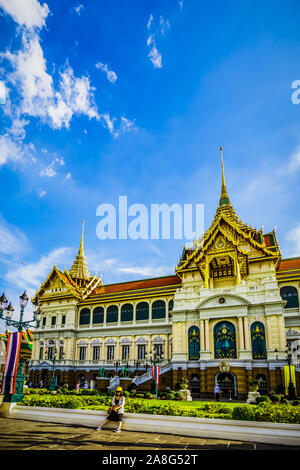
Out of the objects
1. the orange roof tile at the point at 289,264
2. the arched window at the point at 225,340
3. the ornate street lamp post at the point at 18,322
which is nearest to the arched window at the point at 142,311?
the arched window at the point at 225,340

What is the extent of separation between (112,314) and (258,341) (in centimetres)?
1999

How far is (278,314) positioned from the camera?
2841 cm

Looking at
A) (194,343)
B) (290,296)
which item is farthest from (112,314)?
(290,296)

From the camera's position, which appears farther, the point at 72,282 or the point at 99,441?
the point at 72,282

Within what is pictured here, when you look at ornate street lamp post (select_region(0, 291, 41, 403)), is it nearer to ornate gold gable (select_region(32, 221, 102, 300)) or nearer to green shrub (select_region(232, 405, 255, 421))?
green shrub (select_region(232, 405, 255, 421))

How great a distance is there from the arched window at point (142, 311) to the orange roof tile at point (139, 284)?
338cm

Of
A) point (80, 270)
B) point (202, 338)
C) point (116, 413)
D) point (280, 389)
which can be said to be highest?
point (80, 270)

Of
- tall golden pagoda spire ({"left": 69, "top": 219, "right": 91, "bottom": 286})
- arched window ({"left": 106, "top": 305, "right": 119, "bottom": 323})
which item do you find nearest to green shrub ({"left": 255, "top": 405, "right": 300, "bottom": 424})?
arched window ({"left": 106, "top": 305, "right": 119, "bottom": 323})

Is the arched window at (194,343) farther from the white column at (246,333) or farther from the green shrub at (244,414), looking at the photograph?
the green shrub at (244,414)

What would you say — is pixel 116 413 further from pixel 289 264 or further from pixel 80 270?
pixel 80 270

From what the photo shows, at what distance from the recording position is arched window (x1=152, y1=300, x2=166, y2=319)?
3917 centimetres

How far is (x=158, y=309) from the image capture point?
39.6 meters

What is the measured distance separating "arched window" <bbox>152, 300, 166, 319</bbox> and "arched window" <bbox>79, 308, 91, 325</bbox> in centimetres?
981

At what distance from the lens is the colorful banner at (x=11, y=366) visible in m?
14.1
